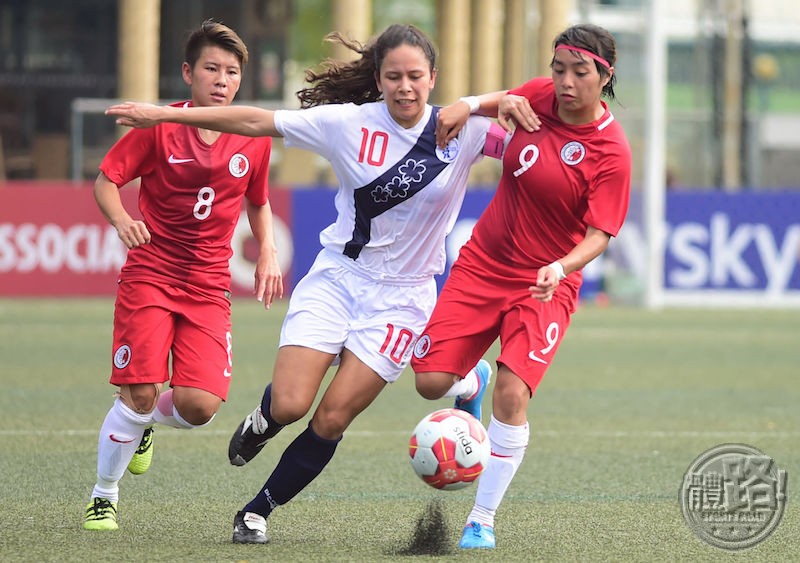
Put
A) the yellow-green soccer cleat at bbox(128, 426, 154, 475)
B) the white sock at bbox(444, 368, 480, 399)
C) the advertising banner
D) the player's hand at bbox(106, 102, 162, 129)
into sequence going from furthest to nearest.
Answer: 1. the advertising banner
2. the yellow-green soccer cleat at bbox(128, 426, 154, 475)
3. the white sock at bbox(444, 368, 480, 399)
4. the player's hand at bbox(106, 102, 162, 129)

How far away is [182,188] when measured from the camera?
6379 millimetres

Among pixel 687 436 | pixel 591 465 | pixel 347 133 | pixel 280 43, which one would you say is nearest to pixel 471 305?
pixel 347 133

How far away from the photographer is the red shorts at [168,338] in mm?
6250

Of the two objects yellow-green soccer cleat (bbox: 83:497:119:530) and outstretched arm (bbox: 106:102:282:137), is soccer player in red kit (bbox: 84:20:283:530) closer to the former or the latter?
yellow-green soccer cleat (bbox: 83:497:119:530)

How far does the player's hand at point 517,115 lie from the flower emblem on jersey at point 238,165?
44.9 inches

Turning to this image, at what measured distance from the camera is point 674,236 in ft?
63.1

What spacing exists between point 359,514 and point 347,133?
1.75 m

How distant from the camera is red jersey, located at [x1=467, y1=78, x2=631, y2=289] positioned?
19.9 ft

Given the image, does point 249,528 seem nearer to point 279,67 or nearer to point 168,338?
point 168,338

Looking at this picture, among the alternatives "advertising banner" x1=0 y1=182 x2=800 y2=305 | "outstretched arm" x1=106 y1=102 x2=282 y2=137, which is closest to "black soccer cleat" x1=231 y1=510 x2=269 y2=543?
"outstretched arm" x1=106 y1=102 x2=282 y2=137

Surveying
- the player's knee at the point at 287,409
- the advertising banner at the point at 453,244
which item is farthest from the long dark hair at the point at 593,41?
the advertising banner at the point at 453,244

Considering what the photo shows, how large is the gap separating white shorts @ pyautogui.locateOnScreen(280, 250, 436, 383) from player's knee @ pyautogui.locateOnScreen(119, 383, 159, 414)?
636mm

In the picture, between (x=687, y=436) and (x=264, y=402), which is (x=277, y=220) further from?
(x=264, y=402)

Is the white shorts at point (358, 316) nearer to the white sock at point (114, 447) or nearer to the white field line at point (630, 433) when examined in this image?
the white sock at point (114, 447)
